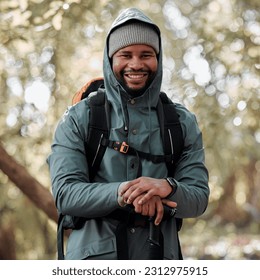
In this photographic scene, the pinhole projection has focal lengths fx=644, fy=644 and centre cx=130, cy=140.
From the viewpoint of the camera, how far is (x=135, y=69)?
8.85 ft

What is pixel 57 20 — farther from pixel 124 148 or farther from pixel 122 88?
pixel 124 148

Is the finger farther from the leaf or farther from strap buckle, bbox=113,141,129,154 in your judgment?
the leaf

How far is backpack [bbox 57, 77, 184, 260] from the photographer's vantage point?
2.60m

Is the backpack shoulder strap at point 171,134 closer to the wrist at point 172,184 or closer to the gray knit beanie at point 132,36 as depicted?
the wrist at point 172,184

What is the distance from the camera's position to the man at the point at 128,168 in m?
2.47

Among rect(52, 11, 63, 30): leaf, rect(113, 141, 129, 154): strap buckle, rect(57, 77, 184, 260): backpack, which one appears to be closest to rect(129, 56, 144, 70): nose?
rect(57, 77, 184, 260): backpack

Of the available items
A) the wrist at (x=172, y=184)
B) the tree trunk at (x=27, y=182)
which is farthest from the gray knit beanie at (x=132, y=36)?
the tree trunk at (x=27, y=182)

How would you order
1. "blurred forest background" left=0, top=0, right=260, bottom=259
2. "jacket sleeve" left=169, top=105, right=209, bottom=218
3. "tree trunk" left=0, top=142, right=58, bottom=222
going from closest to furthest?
"jacket sleeve" left=169, top=105, right=209, bottom=218 → "tree trunk" left=0, top=142, right=58, bottom=222 → "blurred forest background" left=0, top=0, right=260, bottom=259

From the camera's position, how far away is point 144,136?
2652mm

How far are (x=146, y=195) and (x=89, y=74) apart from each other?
695 cm

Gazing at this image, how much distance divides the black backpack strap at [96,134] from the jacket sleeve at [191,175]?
329 millimetres

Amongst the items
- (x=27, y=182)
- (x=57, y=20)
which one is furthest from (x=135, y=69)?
(x=57, y=20)

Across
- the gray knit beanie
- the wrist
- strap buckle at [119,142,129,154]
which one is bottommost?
the wrist

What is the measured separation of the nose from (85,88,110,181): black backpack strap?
0.63 feet
